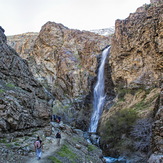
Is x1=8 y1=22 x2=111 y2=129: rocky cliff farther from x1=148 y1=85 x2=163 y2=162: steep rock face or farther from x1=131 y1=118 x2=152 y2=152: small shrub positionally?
x1=148 y1=85 x2=163 y2=162: steep rock face

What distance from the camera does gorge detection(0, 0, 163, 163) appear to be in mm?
16250

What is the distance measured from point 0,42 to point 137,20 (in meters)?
32.1

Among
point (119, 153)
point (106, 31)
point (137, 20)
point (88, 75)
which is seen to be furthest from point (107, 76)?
point (106, 31)

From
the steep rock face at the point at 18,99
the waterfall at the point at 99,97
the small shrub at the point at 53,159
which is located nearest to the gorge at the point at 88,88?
the steep rock face at the point at 18,99

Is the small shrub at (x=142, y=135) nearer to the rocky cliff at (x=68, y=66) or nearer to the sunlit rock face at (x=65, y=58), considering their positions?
the rocky cliff at (x=68, y=66)

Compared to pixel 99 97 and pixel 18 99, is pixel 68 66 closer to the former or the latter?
pixel 99 97

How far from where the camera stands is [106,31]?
146875mm

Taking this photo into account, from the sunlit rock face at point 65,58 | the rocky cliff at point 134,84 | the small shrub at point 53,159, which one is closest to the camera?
the small shrub at point 53,159

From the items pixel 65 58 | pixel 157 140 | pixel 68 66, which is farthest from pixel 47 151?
pixel 65 58

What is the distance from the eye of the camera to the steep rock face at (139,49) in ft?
114

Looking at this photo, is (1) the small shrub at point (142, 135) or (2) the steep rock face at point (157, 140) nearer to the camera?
(2) the steep rock face at point (157, 140)

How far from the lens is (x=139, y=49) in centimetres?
3856

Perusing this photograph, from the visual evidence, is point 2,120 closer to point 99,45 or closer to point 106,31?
point 99,45

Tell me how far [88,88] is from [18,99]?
33.9 metres
